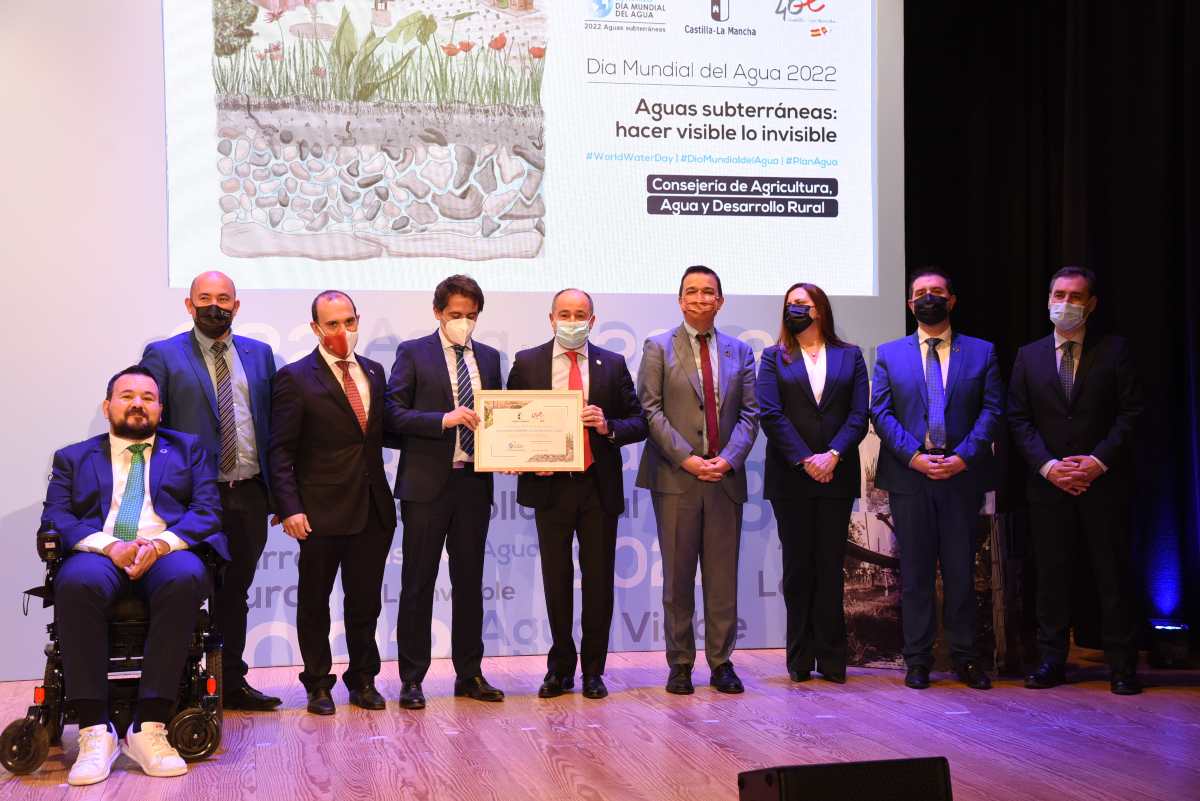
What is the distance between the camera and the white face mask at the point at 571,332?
4602 millimetres

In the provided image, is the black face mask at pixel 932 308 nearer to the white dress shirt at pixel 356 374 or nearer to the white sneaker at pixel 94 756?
the white dress shirt at pixel 356 374

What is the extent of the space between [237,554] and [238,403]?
1.84 ft

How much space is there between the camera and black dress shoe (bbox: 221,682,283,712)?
4402mm

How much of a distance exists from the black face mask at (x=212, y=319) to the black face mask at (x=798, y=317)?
2239 millimetres

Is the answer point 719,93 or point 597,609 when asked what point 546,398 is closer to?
point 597,609

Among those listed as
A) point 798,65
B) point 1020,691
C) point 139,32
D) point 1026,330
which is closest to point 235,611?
point 139,32

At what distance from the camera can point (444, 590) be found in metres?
5.55

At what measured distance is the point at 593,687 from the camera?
15.0 ft

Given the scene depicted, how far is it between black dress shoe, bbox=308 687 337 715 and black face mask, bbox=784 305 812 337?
2.35 meters

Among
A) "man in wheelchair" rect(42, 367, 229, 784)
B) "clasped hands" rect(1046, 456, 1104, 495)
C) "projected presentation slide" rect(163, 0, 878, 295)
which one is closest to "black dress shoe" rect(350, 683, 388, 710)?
"man in wheelchair" rect(42, 367, 229, 784)

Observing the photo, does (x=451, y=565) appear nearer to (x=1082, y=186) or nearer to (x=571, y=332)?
(x=571, y=332)

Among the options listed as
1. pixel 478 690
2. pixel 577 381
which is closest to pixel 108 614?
pixel 478 690

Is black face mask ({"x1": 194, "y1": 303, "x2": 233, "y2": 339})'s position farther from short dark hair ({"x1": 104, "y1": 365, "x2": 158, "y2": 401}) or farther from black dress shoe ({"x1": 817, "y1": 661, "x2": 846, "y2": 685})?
black dress shoe ({"x1": 817, "y1": 661, "x2": 846, "y2": 685})

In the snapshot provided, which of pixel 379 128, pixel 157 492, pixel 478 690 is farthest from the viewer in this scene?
pixel 379 128
